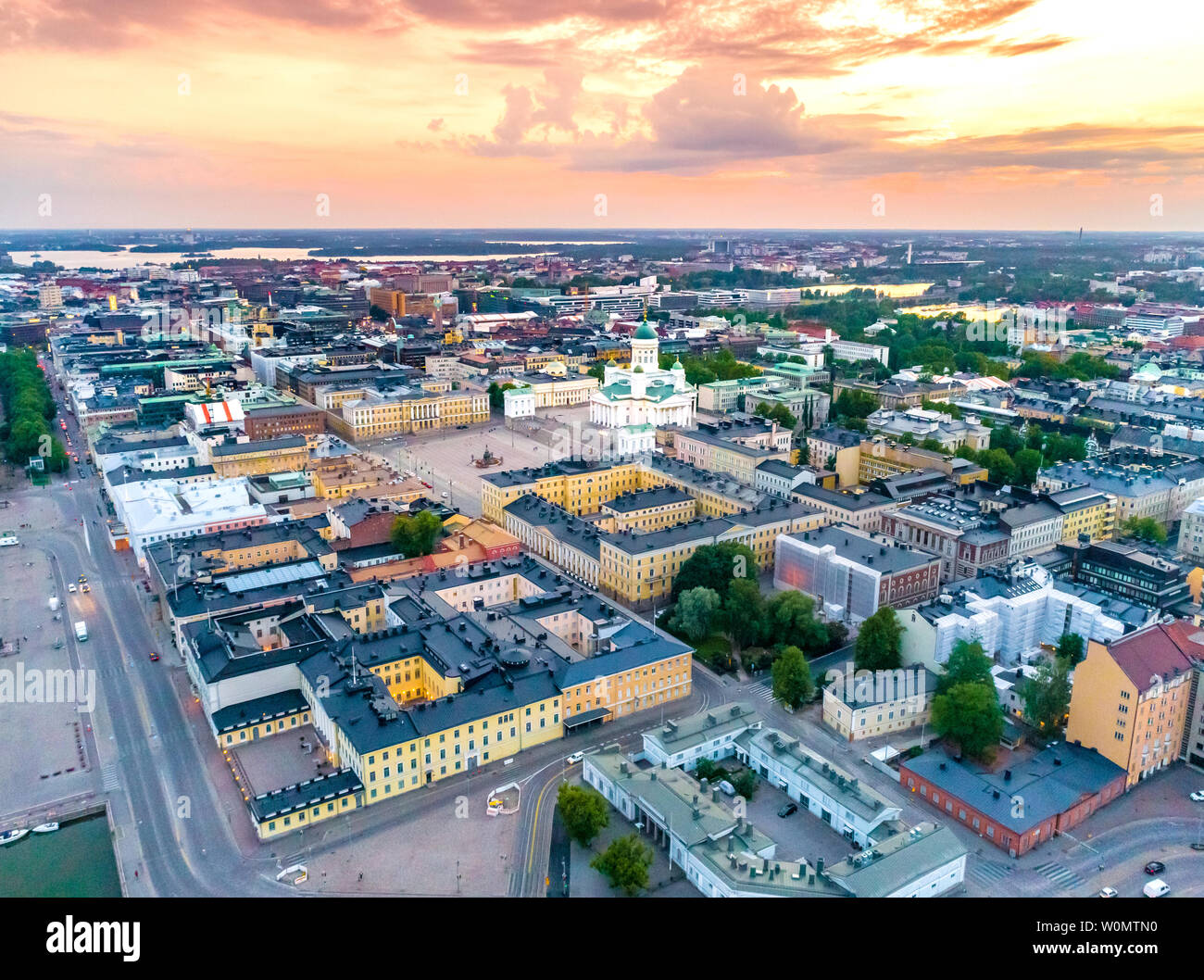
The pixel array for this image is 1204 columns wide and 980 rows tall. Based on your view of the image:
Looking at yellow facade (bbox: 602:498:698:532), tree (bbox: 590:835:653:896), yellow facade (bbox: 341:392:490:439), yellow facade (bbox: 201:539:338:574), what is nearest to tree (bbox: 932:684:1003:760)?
tree (bbox: 590:835:653:896)

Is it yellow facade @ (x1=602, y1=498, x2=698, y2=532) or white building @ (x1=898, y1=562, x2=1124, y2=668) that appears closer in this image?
white building @ (x1=898, y1=562, x2=1124, y2=668)

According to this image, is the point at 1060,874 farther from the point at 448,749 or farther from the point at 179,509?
the point at 179,509

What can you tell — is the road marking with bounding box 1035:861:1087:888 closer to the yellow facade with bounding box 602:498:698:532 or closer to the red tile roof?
the red tile roof

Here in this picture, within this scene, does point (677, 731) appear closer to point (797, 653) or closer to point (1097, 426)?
point (797, 653)

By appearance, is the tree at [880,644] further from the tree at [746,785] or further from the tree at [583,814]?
the tree at [583,814]

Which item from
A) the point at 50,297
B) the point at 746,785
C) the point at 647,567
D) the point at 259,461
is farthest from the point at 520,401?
the point at 50,297

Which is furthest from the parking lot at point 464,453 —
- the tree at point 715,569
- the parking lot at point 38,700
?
the parking lot at point 38,700
